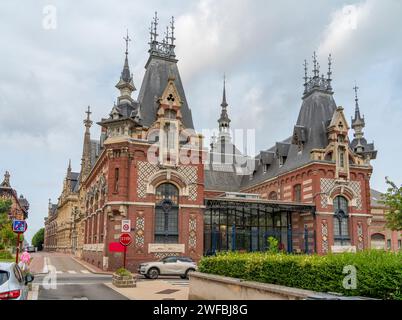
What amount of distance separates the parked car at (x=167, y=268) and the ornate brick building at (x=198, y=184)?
4729mm

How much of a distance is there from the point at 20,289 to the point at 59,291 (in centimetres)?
926

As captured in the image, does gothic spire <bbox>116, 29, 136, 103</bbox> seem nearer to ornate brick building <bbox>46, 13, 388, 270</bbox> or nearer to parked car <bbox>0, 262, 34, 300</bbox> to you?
ornate brick building <bbox>46, 13, 388, 270</bbox>

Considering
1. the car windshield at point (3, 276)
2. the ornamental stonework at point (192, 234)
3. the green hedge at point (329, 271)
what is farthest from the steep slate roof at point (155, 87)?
the car windshield at point (3, 276)

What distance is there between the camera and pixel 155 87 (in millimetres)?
35656

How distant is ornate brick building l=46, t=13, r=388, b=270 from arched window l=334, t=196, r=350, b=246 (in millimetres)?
88

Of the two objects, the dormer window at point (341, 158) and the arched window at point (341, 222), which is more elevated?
the dormer window at point (341, 158)

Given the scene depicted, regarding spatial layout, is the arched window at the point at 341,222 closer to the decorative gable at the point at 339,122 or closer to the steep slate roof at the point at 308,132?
the steep slate roof at the point at 308,132

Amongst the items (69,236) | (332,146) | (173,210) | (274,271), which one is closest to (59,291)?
(274,271)

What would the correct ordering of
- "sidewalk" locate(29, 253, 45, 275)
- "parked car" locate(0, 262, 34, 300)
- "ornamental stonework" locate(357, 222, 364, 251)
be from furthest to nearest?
"ornamental stonework" locate(357, 222, 364, 251), "sidewalk" locate(29, 253, 45, 275), "parked car" locate(0, 262, 34, 300)

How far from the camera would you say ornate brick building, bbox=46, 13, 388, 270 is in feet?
101

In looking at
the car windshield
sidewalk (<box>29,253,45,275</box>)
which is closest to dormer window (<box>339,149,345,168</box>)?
sidewalk (<box>29,253,45,275</box>)

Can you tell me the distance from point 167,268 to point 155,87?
16.6 metres

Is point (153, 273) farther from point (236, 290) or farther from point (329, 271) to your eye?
point (329, 271)

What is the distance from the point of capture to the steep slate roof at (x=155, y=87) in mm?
33812
